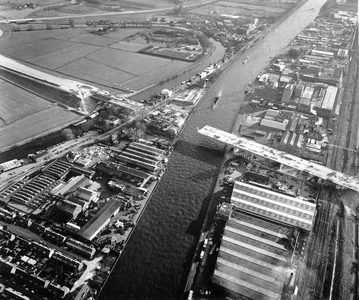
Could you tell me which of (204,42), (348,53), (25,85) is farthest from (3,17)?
(348,53)

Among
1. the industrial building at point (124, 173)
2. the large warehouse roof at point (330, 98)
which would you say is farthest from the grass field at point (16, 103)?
the large warehouse roof at point (330, 98)

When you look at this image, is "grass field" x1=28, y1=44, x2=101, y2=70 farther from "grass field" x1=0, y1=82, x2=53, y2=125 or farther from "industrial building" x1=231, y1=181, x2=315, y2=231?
"industrial building" x1=231, y1=181, x2=315, y2=231

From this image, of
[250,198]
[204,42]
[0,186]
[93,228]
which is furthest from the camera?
[204,42]

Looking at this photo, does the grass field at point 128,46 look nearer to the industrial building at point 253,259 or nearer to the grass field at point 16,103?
the grass field at point 16,103

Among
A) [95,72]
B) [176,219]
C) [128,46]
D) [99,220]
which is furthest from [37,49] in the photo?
[176,219]

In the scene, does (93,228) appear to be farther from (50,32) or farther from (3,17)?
(3,17)

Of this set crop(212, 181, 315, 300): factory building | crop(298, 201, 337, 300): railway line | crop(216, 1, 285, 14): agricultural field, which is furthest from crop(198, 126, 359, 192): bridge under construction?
crop(216, 1, 285, 14): agricultural field
